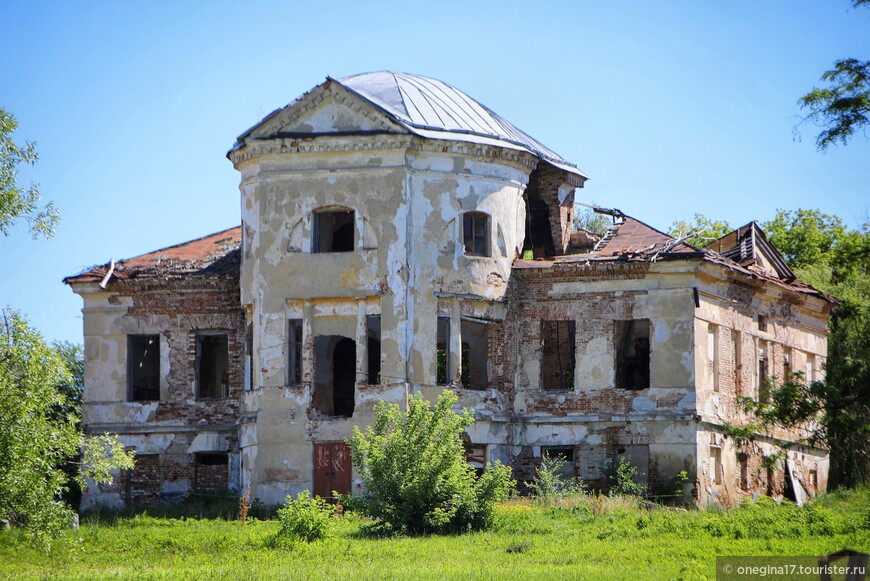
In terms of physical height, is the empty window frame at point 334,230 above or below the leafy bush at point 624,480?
above

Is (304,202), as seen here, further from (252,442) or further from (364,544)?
(364,544)

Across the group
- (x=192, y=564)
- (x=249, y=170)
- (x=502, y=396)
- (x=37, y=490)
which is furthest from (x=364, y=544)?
(x=249, y=170)

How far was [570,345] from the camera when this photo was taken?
124 ft

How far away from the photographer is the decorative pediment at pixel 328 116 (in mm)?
34250

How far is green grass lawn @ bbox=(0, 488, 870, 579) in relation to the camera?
23.9m

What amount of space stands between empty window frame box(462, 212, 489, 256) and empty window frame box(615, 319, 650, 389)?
4.70 m

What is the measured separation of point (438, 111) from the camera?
35.5 meters

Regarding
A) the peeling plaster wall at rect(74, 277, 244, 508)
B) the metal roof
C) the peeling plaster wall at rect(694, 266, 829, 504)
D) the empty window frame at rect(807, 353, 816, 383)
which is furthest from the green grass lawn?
the empty window frame at rect(807, 353, 816, 383)

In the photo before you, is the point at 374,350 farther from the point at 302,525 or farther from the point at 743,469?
the point at 302,525

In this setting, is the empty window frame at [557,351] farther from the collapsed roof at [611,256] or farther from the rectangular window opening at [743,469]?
the rectangular window opening at [743,469]

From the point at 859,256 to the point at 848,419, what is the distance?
2.80m

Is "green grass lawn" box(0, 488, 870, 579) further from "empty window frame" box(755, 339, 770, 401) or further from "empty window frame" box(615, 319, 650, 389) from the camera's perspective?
"empty window frame" box(615, 319, 650, 389)

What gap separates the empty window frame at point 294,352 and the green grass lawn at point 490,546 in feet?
13.8

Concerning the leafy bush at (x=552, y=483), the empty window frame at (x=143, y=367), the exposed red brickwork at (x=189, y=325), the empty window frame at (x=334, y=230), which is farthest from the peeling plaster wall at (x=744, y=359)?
the empty window frame at (x=143, y=367)
